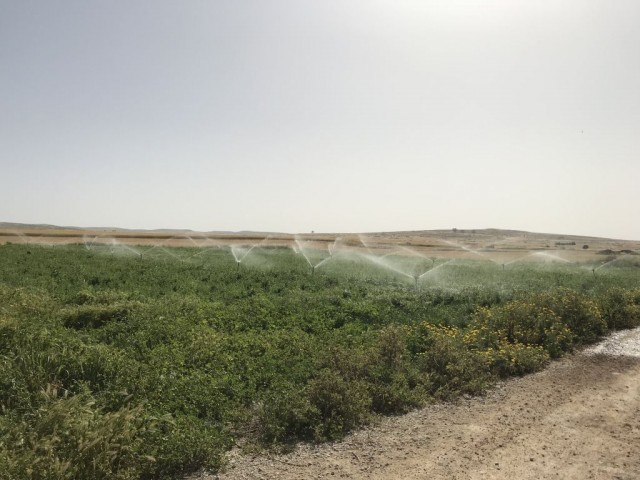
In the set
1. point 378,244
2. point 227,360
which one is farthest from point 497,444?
point 378,244

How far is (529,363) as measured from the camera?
32.7 feet

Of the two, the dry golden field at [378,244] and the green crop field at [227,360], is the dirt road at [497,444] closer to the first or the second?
the green crop field at [227,360]

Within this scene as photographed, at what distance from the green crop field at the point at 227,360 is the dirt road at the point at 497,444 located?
42cm

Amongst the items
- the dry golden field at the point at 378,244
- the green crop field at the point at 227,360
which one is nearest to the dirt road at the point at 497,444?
the green crop field at the point at 227,360

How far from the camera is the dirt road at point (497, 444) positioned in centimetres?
585

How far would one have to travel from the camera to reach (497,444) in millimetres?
6555

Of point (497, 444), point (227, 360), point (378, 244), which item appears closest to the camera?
→ point (497, 444)

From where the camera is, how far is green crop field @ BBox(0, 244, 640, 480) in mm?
5941

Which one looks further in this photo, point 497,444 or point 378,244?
point 378,244

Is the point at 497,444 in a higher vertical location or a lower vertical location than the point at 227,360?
lower

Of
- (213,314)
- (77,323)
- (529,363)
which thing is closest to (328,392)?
(529,363)

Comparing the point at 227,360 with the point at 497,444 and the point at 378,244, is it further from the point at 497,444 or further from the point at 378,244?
the point at 378,244

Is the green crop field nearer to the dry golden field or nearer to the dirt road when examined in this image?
the dirt road

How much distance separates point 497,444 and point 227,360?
553cm
